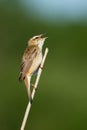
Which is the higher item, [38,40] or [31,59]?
[38,40]

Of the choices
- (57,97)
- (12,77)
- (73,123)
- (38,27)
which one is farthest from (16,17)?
(73,123)

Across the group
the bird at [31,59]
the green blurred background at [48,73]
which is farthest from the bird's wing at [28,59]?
the green blurred background at [48,73]

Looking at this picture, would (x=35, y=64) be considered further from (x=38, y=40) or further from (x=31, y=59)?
(x=38, y=40)

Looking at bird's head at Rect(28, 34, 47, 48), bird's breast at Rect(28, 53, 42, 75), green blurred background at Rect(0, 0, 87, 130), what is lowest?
bird's breast at Rect(28, 53, 42, 75)

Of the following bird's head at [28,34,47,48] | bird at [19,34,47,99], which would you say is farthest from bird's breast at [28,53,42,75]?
bird's head at [28,34,47,48]

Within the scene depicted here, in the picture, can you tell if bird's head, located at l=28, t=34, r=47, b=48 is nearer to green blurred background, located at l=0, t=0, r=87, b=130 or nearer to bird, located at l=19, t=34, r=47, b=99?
bird, located at l=19, t=34, r=47, b=99

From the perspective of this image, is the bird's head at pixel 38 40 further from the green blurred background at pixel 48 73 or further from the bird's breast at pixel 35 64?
the green blurred background at pixel 48 73

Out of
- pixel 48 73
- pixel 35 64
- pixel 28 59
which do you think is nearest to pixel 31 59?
pixel 28 59
